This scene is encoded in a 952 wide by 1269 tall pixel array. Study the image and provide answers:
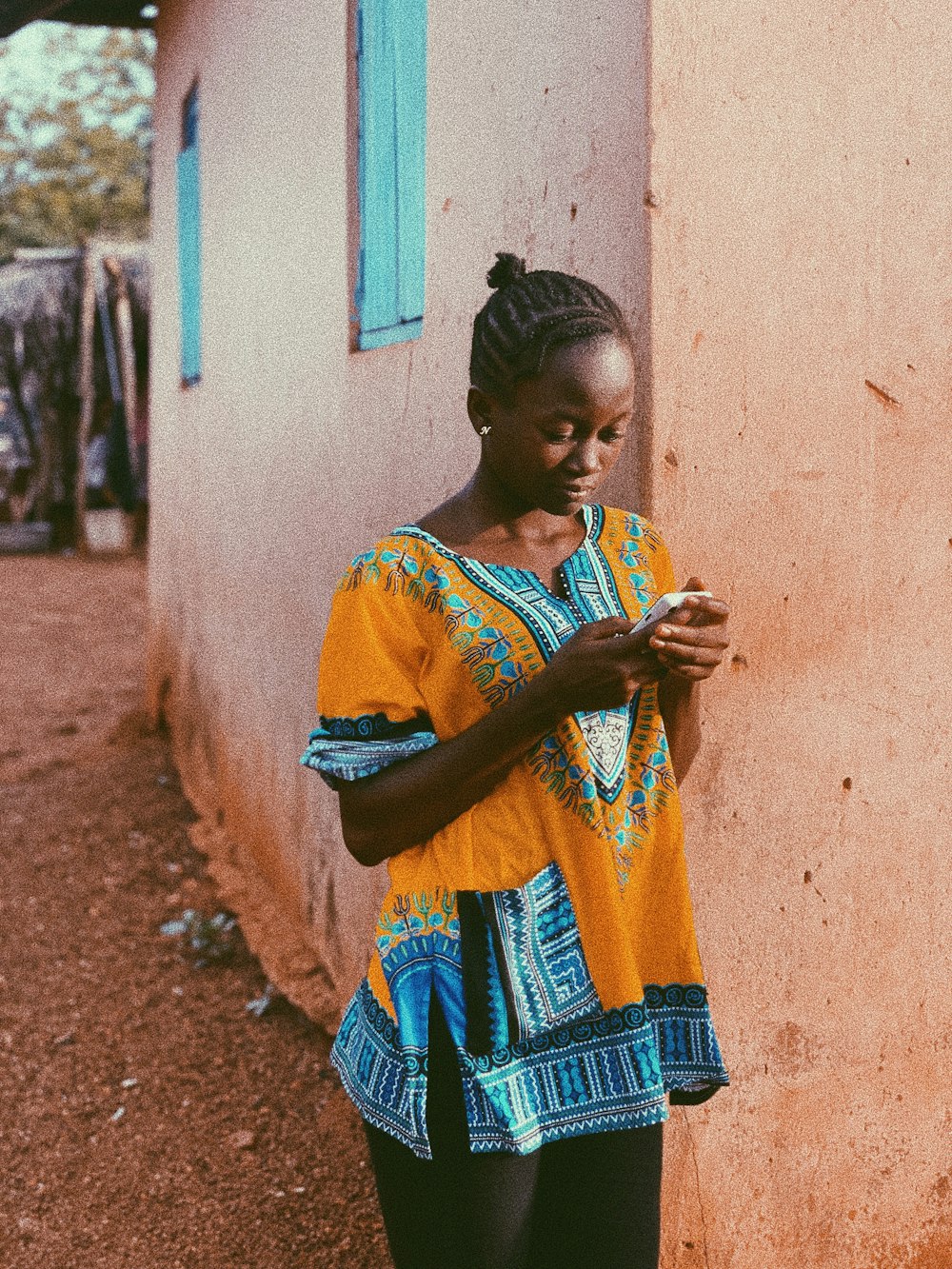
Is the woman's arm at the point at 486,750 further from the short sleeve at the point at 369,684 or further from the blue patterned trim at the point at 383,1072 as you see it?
the blue patterned trim at the point at 383,1072

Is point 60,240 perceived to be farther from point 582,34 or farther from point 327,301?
point 582,34

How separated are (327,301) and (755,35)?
6.06 ft

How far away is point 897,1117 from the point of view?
266cm

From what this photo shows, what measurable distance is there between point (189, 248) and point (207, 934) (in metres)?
3.20

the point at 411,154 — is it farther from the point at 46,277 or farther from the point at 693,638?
the point at 46,277

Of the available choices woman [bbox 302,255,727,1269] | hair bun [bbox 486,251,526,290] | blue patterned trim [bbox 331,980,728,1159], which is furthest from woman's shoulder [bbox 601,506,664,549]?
blue patterned trim [bbox 331,980,728,1159]

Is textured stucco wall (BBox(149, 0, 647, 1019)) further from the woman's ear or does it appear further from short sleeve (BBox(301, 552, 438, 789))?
short sleeve (BBox(301, 552, 438, 789))

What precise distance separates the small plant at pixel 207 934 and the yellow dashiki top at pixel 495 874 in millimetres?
2914

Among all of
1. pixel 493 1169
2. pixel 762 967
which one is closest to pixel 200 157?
pixel 762 967

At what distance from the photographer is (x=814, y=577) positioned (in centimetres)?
241

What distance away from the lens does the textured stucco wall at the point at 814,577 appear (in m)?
2.21

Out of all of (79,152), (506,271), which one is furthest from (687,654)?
(79,152)

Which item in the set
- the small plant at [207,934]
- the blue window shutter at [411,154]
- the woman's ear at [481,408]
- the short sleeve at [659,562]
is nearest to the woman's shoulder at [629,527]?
the short sleeve at [659,562]

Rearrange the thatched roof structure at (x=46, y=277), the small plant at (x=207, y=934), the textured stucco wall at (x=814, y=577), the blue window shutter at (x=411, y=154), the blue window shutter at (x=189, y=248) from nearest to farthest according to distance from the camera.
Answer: the textured stucco wall at (x=814, y=577) < the blue window shutter at (x=411, y=154) < the small plant at (x=207, y=934) < the blue window shutter at (x=189, y=248) < the thatched roof structure at (x=46, y=277)
